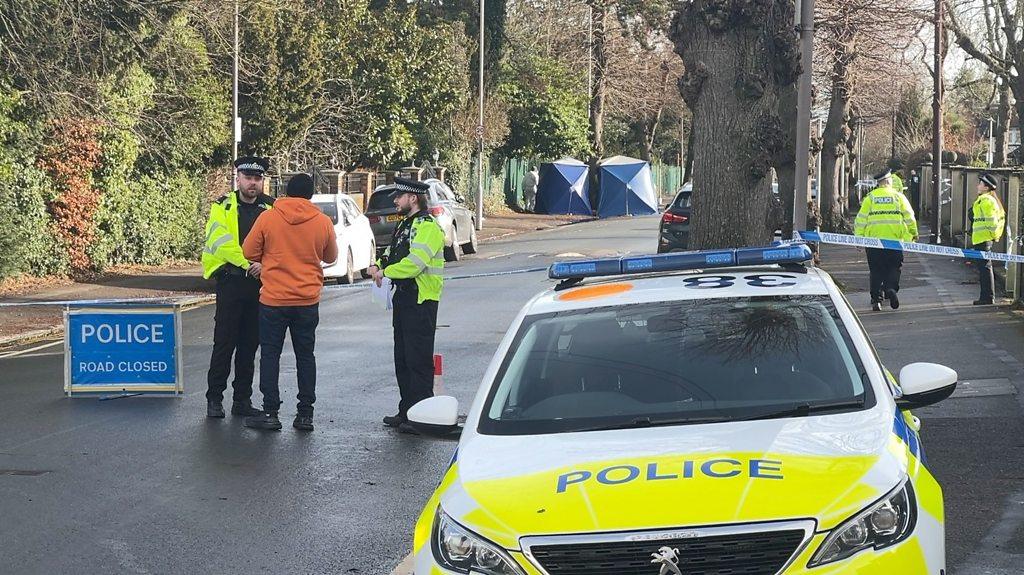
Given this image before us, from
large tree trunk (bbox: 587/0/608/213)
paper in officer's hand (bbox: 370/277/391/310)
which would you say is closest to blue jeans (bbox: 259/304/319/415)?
paper in officer's hand (bbox: 370/277/391/310)

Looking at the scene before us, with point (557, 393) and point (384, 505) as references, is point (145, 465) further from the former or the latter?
point (557, 393)

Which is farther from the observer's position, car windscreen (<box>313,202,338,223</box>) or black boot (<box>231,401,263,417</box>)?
car windscreen (<box>313,202,338,223</box>)

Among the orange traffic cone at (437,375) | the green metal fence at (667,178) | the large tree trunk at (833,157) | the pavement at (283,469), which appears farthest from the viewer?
the green metal fence at (667,178)

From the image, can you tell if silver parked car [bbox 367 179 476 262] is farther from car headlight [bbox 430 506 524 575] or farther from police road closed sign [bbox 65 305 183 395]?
car headlight [bbox 430 506 524 575]

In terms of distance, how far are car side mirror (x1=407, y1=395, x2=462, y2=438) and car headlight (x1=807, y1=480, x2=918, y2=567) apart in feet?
6.00

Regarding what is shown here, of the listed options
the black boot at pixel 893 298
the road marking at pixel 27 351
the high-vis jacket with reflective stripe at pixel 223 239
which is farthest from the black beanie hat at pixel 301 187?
the black boot at pixel 893 298

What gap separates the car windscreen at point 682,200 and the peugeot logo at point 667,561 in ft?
68.4

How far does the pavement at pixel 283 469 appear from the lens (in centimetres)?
688

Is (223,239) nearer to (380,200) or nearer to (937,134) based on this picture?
(380,200)

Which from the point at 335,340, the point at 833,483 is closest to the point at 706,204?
the point at 335,340

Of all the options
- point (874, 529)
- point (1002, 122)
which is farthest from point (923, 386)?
point (1002, 122)

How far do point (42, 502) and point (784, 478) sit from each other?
17.0ft

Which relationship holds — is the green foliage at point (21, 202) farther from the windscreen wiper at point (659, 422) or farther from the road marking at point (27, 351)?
the windscreen wiper at point (659, 422)

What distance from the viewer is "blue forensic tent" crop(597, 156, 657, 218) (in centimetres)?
5659
